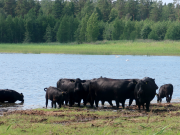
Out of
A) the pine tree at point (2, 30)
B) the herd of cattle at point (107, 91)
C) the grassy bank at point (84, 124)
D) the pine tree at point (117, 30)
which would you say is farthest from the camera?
the pine tree at point (2, 30)

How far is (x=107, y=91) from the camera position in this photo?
14.5 metres

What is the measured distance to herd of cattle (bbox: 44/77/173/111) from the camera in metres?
13.6

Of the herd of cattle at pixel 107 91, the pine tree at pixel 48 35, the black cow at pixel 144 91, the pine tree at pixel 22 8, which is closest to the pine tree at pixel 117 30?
the pine tree at pixel 48 35

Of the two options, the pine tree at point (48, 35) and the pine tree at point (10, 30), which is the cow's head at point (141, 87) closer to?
the pine tree at point (48, 35)

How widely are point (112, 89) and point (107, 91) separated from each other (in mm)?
268

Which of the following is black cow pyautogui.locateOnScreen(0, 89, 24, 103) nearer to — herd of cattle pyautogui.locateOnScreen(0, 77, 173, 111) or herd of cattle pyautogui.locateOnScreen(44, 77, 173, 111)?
herd of cattle pyautogui.locateOnScreen(0, 77, 173, 111)

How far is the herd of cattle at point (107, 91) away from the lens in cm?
1355

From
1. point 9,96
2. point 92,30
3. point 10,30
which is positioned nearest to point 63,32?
point 92,30

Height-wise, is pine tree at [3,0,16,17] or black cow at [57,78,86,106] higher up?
pine tree at [3,0,16,17]

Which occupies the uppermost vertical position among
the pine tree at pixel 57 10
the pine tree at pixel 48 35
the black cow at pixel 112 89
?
the pine tree at pixel 57 10

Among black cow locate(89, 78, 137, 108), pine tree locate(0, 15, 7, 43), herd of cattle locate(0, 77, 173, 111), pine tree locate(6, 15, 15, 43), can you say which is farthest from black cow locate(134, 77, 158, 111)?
pine tree locate(6, 15, 15, 43)

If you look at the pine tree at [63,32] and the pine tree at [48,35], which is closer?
the pine tree at [63,32]

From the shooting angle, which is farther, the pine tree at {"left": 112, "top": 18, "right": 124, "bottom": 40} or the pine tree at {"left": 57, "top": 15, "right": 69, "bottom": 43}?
the pine tree at {"left": 112, "top": 18, "right": 124, "bottom": 40}

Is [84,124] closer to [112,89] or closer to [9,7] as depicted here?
[112,89]
